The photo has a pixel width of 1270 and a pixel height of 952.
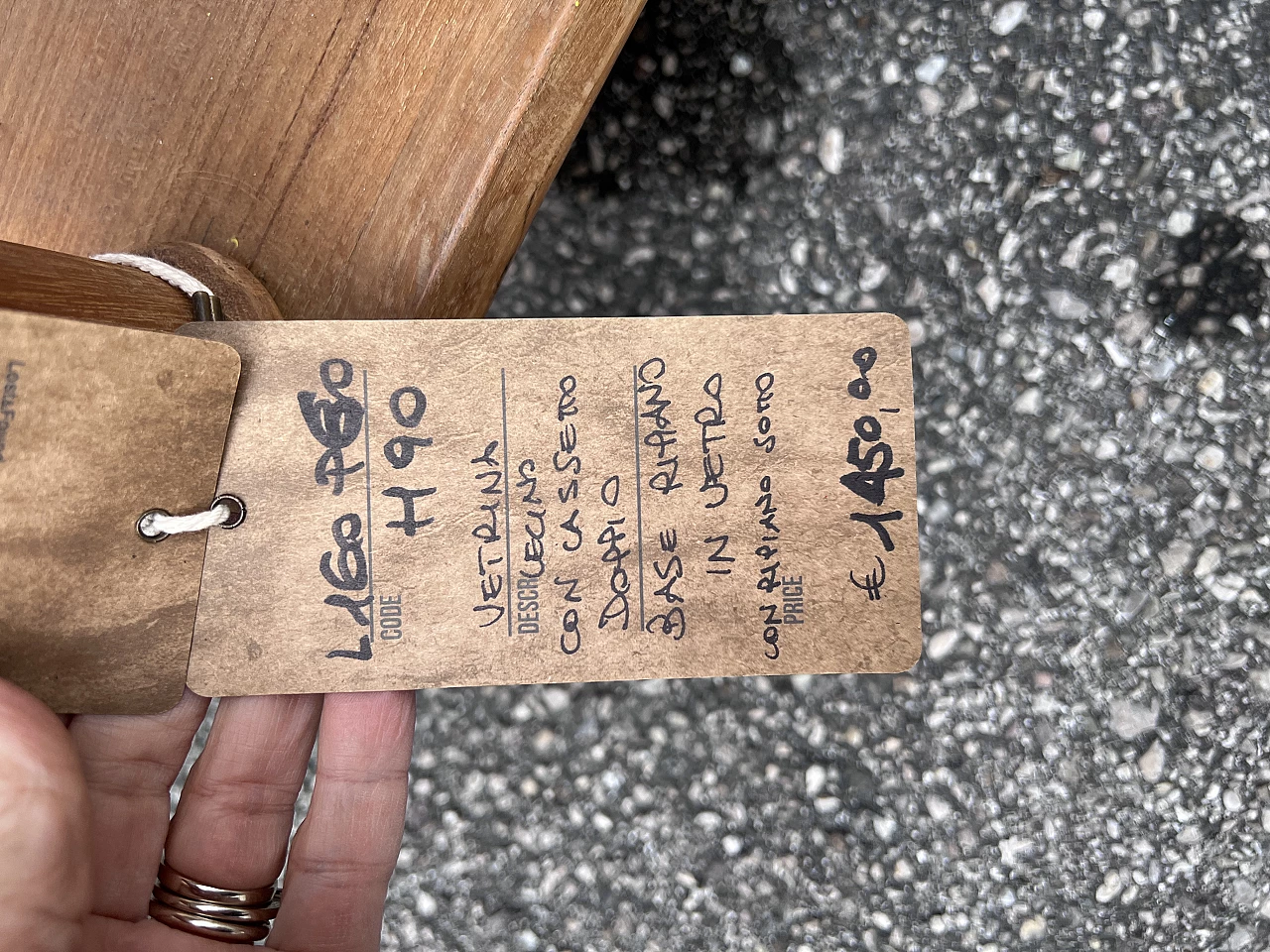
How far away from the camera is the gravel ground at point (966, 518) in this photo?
0.95m

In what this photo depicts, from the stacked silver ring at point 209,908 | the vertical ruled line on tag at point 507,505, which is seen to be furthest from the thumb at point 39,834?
the vertical ruled line on tag at point 507,505

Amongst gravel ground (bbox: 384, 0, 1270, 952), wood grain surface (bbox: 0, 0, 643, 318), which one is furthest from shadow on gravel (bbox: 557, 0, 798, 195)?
wood grain surface (bbox: 0, 0, 643, 318)

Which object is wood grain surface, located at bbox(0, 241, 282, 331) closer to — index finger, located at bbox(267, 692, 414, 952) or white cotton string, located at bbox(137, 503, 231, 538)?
white cotton string, located at bbox(137, 503, 231, 538)

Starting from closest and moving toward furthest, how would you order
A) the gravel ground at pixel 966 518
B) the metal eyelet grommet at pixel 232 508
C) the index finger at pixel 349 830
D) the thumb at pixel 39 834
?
the thumb at pixel 39 834 < the metal eyelet grommet at pixel 232 508 < the index finger at pixel 349 830 < the gravel ground at pixel 966 518

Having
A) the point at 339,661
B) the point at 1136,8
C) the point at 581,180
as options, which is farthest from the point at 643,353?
the point at 1136,8

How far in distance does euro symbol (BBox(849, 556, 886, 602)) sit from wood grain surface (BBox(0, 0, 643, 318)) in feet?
1.13

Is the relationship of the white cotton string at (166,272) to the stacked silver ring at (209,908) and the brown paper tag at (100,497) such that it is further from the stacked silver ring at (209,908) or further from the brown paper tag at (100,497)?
the stacked silver ring at (209,908)

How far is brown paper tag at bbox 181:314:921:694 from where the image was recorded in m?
0.63

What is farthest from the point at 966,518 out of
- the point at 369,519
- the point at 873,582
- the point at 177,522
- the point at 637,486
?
the point at 177,522

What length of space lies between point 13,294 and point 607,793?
719mm

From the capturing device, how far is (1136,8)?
0.96 m

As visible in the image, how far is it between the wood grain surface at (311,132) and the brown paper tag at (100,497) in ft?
0.46

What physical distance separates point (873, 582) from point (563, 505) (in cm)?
23

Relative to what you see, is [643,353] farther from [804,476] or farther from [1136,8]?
[1136,8]
